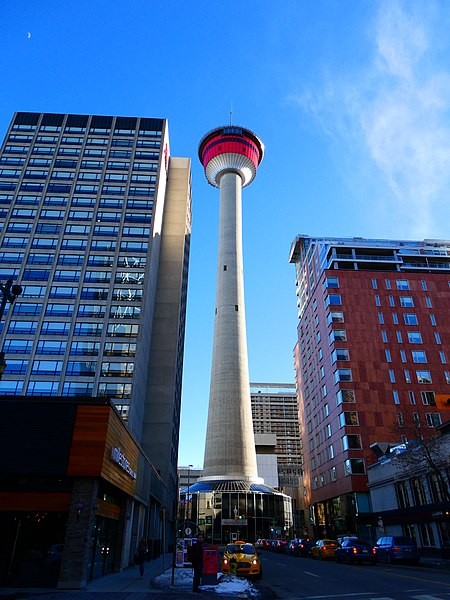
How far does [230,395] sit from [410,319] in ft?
104

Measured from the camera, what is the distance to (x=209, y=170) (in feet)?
341

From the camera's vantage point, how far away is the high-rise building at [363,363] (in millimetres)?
62844

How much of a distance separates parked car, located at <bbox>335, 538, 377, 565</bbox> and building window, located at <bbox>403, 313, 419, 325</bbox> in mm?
48111

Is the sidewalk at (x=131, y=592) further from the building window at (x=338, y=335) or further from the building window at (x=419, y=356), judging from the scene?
the building window at (x=419, y=356)

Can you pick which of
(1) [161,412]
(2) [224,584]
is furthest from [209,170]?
(2) [224,584]

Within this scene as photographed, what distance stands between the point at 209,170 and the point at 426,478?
8091cm

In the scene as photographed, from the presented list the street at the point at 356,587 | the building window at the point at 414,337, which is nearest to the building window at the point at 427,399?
the building window at the point at 414,337

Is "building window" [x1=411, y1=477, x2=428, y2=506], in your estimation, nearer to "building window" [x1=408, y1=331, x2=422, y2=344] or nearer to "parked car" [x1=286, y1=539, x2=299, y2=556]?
"parked car" [x1=286, y1=539, x2=299, y2=556]

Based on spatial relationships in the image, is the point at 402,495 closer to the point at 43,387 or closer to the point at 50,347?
the point at 43,387

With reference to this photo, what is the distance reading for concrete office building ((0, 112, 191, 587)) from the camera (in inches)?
2403

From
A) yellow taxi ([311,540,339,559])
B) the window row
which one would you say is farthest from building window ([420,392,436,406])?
the window row

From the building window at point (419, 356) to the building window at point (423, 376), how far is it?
1939mm

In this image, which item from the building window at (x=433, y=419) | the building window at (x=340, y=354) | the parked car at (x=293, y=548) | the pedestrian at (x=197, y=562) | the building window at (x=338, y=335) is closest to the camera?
the pedestrian at (x=197, y=562)

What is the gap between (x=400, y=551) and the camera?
29.3m
